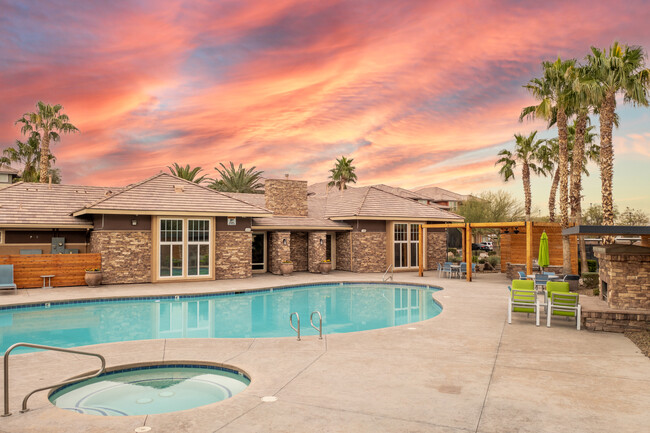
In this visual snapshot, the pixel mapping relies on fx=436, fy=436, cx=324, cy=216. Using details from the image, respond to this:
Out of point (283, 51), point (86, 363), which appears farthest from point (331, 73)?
point (86, 363)

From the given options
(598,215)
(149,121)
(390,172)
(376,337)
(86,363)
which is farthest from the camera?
(598,215)

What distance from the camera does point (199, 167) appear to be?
138ft

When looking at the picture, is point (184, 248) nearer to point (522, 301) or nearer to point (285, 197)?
point (285, 197)

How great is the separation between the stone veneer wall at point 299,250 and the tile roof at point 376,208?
2.13 m

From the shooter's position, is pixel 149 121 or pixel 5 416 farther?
pixel 149 121

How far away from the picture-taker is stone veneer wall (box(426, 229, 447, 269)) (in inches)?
1033

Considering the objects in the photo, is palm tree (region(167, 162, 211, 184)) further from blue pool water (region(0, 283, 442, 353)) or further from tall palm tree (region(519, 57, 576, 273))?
tall palm tree (region(519, 57, 576, 273))

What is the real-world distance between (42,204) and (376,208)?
55.5 feet

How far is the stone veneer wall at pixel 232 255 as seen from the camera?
818 inches

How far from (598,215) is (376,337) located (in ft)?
172

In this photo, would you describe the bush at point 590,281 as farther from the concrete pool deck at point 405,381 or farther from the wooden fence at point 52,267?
the wooden fence at point 52,267

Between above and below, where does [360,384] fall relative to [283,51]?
below

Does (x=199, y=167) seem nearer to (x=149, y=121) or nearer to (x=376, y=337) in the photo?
(x=149, y=121)

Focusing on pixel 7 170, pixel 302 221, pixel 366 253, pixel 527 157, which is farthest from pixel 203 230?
pixel 7 170
